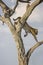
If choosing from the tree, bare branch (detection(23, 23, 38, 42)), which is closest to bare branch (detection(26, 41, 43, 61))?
the tree

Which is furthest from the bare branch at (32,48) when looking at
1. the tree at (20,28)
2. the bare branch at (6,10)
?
the bare branch at (6,10)

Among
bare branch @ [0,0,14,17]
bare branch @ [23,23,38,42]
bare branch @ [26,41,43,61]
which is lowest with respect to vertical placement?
bare branch @ [26,41,43,61]

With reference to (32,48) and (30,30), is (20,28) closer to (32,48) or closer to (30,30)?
(30,30)

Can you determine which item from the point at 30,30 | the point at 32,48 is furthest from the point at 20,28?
the point at 32,48

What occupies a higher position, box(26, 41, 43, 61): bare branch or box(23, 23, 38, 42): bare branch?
box(23, 23, 38, 42): bare branch

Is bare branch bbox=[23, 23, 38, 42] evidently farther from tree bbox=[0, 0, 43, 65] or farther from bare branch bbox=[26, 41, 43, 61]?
bare branch bbox=[26, 41, 43, 61]

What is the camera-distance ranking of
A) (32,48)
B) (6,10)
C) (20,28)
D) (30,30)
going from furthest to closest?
(30,30)
(6,10)
(20,28)
(32,48)

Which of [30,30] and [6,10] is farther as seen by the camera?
[30,30]

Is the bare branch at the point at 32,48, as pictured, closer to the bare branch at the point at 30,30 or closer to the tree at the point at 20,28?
the tree at the point at 20,28

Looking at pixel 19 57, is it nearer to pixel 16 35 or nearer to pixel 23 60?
pixel 23 60

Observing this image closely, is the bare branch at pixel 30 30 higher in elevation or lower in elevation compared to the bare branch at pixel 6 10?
lower

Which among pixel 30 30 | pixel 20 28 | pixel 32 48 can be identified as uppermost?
pixel 20 28

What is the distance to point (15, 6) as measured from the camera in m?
14.1

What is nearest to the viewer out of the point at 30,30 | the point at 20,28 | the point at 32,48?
the point at 32,48
